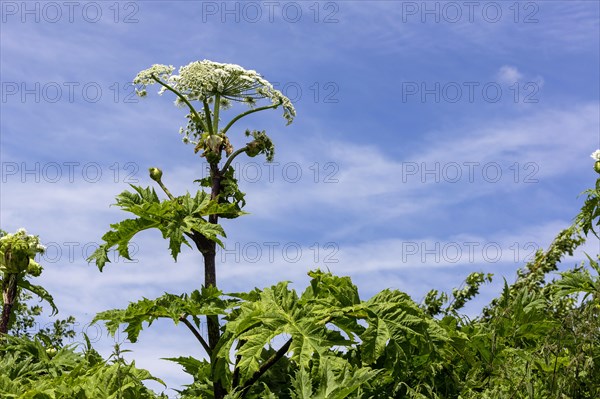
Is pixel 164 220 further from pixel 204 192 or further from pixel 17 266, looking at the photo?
pixel 17 266

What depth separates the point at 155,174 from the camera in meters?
5.72

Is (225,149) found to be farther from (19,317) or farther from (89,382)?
(19,317)

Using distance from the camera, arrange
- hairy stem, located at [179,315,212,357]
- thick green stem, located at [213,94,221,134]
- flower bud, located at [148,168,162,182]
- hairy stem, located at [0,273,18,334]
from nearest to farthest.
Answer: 1. hairy stem, located at [179,315,212,357]
2. flower bud, located at [148,168,162,182]
3. thick green stem, located at [213,94,221,134]
4. hairy stem, located at [0,273,18,334]

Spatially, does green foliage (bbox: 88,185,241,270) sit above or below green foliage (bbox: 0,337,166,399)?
above

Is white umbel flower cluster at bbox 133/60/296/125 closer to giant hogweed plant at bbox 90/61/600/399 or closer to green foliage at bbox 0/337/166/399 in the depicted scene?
giant hogweed plant at bbox 90/61/600/399

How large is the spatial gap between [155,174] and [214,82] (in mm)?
921

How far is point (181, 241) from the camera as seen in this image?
4.96 metres

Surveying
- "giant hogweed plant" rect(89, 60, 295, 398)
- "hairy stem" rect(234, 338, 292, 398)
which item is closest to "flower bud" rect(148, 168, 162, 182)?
"giant hogweed plant" rect(89, 60, 295, 398)

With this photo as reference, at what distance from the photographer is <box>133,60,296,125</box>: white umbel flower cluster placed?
601 centimetres

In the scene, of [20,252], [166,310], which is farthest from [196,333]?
[20,252]

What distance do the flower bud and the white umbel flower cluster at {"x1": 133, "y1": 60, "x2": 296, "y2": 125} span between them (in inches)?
28.8

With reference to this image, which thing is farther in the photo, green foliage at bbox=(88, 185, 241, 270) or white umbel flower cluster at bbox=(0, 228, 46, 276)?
white umbel flower cluster at bbox=(0, 228, 46, 276)

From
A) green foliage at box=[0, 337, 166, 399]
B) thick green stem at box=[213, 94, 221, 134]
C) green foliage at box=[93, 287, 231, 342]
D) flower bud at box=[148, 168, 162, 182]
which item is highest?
thick green stem at box=[213, 94, 221, 134]

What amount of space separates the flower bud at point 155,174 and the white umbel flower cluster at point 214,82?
28.8 inches
